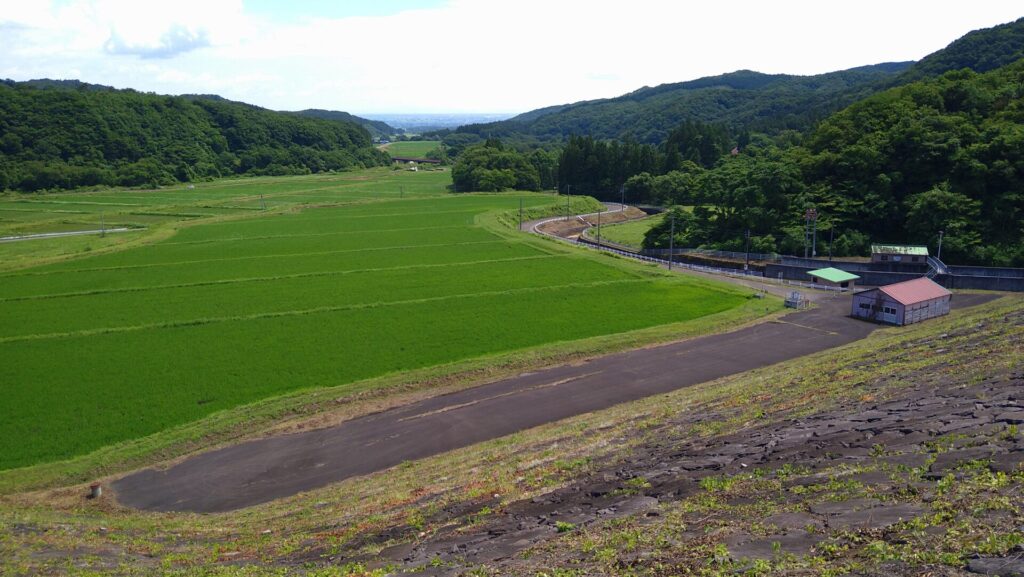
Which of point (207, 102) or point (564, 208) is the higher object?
point (207, 102)

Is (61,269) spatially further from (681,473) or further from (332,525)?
(681,473)

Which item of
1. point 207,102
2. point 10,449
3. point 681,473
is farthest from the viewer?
point 207,102

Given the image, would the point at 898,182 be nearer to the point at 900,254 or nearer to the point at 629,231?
the point at 900,254

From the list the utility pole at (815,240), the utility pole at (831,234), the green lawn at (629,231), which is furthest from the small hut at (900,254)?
the green lawn at (629,231)

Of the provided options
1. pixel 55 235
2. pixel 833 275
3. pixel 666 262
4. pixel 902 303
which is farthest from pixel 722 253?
pixel 55 235

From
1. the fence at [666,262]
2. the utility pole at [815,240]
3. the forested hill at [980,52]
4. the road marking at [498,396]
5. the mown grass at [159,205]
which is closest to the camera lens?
the road marking at [498,396]

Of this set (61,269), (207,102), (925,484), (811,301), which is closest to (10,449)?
(925,484)

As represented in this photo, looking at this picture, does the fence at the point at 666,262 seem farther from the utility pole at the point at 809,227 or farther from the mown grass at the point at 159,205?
the mown grass at the point at 159,205
